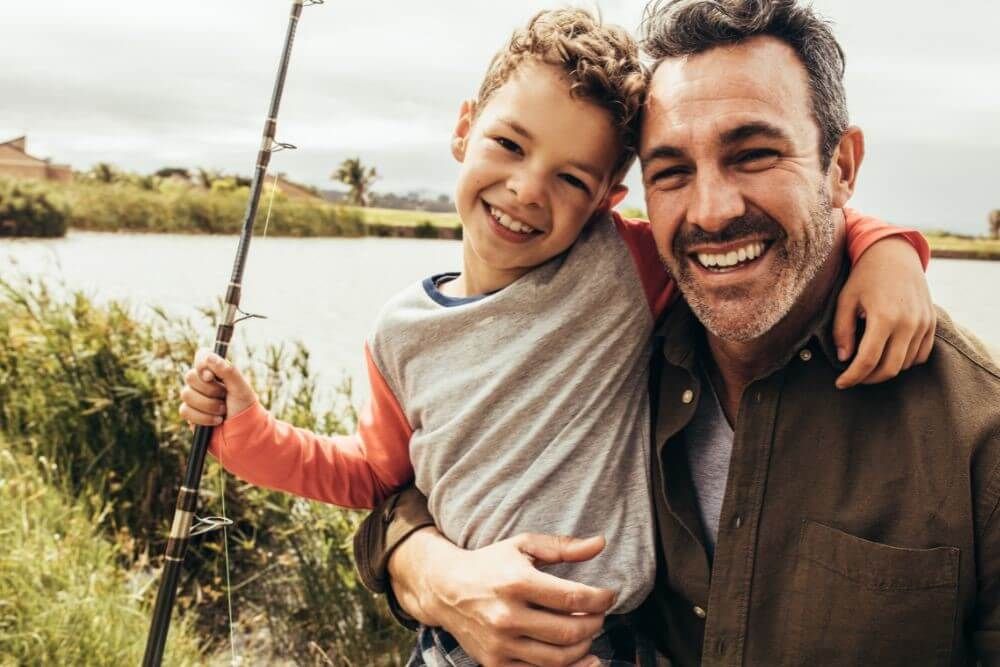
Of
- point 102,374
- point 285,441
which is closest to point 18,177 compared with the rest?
point 102,374

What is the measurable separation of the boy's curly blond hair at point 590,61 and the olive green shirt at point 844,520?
2.00ft

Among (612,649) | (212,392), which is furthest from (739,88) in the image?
(212,392)

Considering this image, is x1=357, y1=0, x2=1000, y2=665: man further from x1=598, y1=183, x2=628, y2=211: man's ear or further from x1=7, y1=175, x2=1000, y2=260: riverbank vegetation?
x1=7, y1=175, x2=1000, y2=260: riverbank vegetation

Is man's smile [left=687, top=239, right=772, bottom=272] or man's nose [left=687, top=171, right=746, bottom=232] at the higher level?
man's nose [left=687, top=171, right=746, bottom=232]

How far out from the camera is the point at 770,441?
5.66ft

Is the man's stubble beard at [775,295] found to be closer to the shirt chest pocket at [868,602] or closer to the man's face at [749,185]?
the man's face at [749,185]

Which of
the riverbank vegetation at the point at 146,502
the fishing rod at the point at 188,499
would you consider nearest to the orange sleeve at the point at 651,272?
→ the fishing rod at the point at 188,499

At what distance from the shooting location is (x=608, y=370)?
191 cm

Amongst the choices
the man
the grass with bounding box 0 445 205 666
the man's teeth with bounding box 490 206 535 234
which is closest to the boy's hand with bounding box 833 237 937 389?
the man

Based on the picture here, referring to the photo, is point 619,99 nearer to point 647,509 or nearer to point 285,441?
point 647,509

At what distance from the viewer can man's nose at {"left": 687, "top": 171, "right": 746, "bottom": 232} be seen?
175 cm

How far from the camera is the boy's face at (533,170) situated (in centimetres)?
195

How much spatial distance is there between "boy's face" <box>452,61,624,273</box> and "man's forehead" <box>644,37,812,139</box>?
0.65ft

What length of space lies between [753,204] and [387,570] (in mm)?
1310
